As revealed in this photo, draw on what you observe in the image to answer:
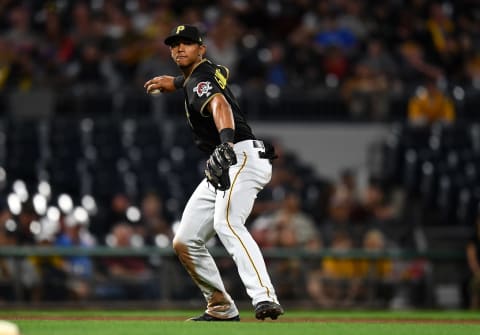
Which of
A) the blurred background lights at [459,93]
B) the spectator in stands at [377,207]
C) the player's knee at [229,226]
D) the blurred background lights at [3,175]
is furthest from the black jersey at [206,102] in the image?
the blurred background lights at [459,93]

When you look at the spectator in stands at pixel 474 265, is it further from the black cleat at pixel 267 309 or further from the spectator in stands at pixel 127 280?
the black cleat at pixel 267 309

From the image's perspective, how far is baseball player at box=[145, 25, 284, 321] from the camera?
723cm

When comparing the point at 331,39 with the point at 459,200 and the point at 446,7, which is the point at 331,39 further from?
the point at 459,200

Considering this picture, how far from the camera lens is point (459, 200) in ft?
45.4

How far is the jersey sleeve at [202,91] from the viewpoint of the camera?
286 inches

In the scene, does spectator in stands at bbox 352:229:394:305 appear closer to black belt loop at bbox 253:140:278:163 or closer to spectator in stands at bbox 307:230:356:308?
spectator in stands at bbox 307:230:356:308

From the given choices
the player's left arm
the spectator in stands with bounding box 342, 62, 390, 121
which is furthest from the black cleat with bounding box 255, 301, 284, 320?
the spectator in stands with bounding box 342, 62, 390, 121

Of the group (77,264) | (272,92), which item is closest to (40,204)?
(77,264)

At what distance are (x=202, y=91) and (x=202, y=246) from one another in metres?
1.09

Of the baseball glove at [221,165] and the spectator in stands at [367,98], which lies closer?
the baseball glove at [221,165]

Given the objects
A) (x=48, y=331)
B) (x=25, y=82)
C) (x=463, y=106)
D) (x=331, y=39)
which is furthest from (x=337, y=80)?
(x=48, y=331)

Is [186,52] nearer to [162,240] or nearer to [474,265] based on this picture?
[162,240]

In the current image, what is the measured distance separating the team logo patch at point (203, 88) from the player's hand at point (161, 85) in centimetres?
73

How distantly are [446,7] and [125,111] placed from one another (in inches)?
213
